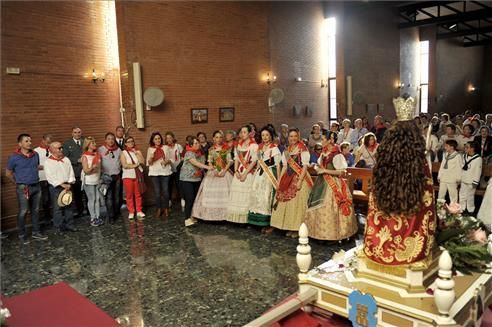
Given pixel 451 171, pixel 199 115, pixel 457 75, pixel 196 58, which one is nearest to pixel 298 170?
pixel 451 171

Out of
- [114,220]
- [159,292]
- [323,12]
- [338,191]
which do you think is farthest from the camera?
[323,12]

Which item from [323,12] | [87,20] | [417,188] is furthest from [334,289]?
[323,12]

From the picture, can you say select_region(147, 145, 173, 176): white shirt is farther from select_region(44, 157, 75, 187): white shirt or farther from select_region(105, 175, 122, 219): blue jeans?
select_region(44, 157, 75, 187): white shirt

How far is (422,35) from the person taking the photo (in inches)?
732

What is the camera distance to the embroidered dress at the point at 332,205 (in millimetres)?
5605

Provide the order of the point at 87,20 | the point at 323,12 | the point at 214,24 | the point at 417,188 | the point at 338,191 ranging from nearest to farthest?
the point at 417,188 → the point at 338,191 → the point at 87,20 → the point at 214,24 → the point at 323,12

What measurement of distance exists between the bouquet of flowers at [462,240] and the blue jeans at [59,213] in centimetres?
592

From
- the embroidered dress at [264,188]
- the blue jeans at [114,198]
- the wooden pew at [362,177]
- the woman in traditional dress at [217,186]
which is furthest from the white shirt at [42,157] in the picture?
the wooden pew at [362,177]

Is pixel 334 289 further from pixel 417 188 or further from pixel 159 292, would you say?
pixel 159 292

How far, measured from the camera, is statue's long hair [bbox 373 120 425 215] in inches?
108

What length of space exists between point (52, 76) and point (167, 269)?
201 inches

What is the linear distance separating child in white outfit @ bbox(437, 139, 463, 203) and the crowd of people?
2 cm

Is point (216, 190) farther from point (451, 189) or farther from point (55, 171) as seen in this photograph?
point (451, 189)

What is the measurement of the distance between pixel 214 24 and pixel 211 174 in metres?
4.78
